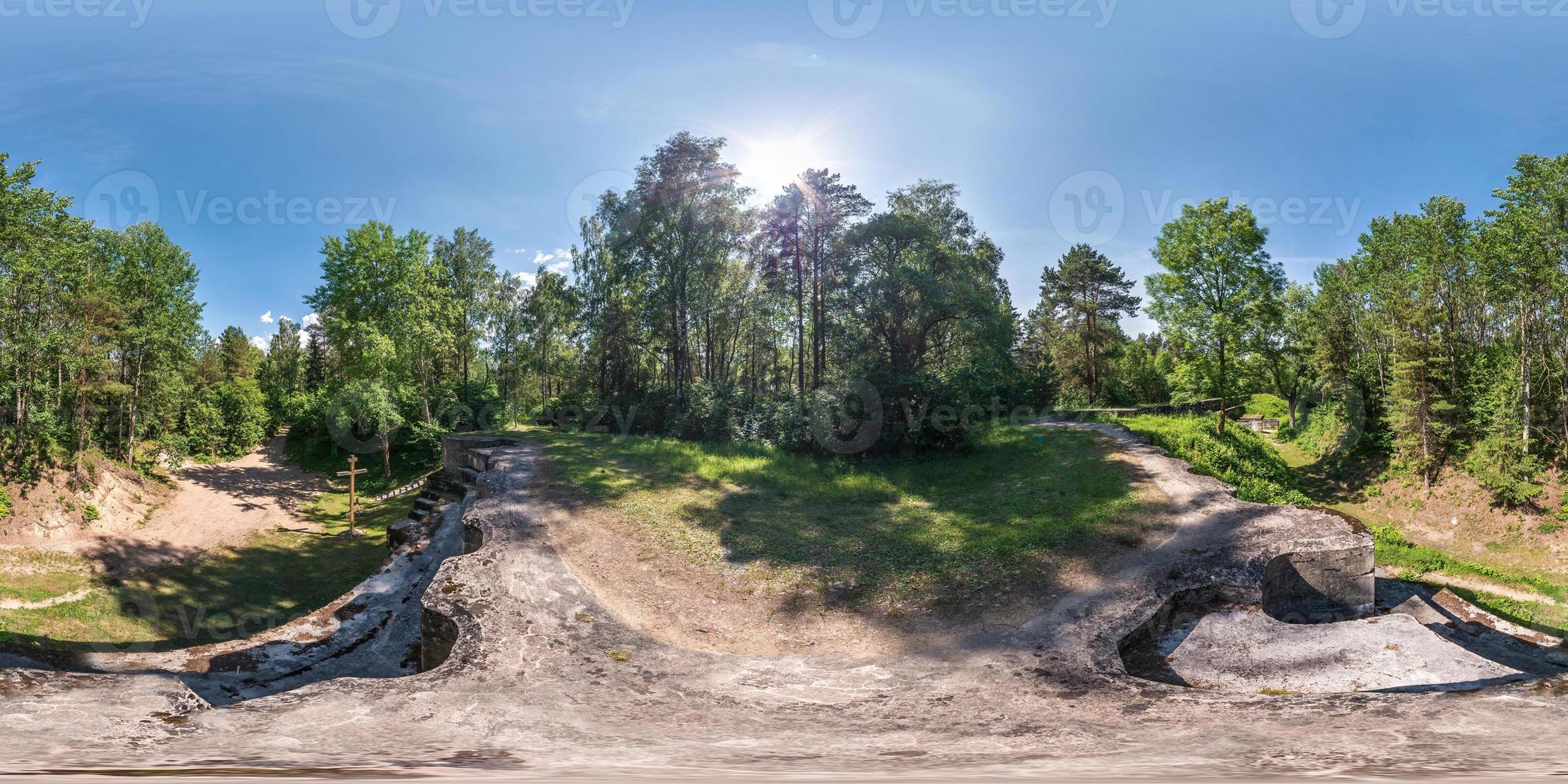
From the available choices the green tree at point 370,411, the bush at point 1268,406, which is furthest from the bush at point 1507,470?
the green tree at point 370,411

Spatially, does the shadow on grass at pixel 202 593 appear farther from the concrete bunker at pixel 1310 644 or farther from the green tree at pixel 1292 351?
the green tree at pixel 1292 351

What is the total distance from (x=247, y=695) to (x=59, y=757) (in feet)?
23.5

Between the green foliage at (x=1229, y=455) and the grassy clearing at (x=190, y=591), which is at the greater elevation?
the green foliage at (x=1229, y=455)

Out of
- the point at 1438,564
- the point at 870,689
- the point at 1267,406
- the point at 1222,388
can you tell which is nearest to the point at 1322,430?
the point at 1222,388

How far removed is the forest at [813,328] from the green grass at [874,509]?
2.49 m

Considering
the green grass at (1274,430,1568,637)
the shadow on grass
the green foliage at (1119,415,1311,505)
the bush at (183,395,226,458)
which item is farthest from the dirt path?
the green grass at (1274,430,1568,637)

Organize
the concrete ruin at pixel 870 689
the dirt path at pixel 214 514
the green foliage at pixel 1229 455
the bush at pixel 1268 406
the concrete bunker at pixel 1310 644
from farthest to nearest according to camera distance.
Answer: the bush at pixel 1268 406 < the dirt path at pixel 214 514 < the green foliage at pixel 1229 455 < the concrete bunker at pixel 1310 644 < the concrete ruin at pixel 870 689

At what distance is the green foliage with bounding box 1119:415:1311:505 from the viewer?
13.7m

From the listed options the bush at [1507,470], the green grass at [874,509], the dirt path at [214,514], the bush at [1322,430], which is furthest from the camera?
the bush at [1322,430]

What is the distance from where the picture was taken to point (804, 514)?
1440cm

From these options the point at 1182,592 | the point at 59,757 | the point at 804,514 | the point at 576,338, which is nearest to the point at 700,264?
the point at 576,338

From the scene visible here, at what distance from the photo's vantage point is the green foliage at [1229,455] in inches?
539

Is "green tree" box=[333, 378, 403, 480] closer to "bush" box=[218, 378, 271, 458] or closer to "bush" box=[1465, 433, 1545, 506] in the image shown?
"bush" box=[218, 378, 271, 458]

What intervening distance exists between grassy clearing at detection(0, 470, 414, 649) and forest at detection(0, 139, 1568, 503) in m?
6.40
